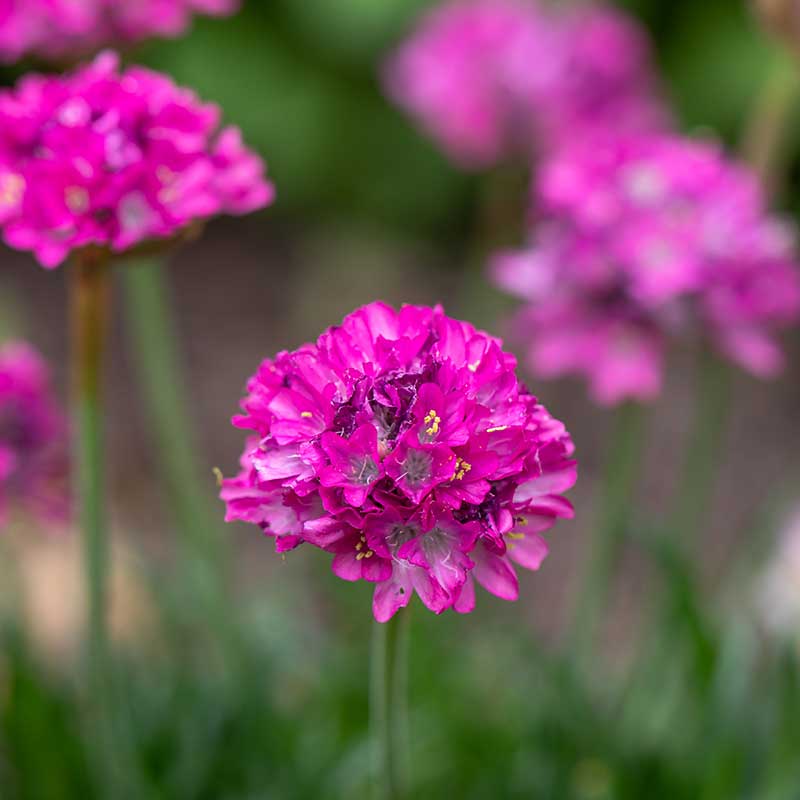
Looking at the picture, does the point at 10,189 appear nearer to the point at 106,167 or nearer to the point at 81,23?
the point at 106,167

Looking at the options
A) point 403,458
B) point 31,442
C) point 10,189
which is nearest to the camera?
point 403,458

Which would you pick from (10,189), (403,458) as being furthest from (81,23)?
(403,458)

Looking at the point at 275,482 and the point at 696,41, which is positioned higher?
the point at 696,41

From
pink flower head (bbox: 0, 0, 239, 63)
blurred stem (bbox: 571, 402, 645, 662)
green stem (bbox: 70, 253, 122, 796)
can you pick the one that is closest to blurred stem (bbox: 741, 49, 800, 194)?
blurred stem (bbox: 571, 402, 645, 662)

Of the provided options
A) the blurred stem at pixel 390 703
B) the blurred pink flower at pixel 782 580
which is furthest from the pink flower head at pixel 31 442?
the blurred pink flower at pixel 782 580

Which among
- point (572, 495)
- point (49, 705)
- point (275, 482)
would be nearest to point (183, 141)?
point (275, 482)

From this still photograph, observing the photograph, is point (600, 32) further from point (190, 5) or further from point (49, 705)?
point (49, 705)
